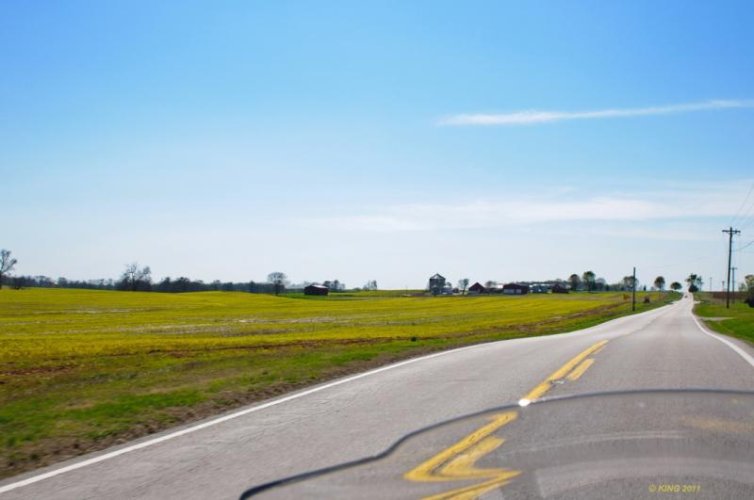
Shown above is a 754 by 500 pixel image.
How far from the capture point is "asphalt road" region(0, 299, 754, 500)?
626 cm

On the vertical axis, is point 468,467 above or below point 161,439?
above

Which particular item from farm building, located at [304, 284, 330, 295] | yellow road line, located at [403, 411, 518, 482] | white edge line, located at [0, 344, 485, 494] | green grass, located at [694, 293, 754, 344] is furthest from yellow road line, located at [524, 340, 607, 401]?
farm building, located at [304, 284, 330, 295]

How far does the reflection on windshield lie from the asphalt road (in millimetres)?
89

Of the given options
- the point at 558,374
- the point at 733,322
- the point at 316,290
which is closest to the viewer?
the point at 558,374

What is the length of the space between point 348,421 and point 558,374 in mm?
5408

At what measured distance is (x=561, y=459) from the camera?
6414mm

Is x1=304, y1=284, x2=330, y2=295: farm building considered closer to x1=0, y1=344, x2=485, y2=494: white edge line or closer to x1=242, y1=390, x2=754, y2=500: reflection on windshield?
x1=0, y1=344, x2=485, y2=494: white edge line

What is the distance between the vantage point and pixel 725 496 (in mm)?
5289

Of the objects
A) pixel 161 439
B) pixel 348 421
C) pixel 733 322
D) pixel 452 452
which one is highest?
pixel 733 322

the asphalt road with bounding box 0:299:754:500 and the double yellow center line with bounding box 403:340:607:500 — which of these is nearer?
the double yellow center line with bounding box 403:340:607:500

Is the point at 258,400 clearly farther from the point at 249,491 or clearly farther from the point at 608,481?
the point at 608,481

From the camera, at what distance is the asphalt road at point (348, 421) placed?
6.26 m

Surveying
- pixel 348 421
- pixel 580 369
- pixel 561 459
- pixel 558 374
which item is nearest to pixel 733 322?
pixel 580 369

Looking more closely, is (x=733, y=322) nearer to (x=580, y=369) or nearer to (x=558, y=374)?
(x=580, y=369)
